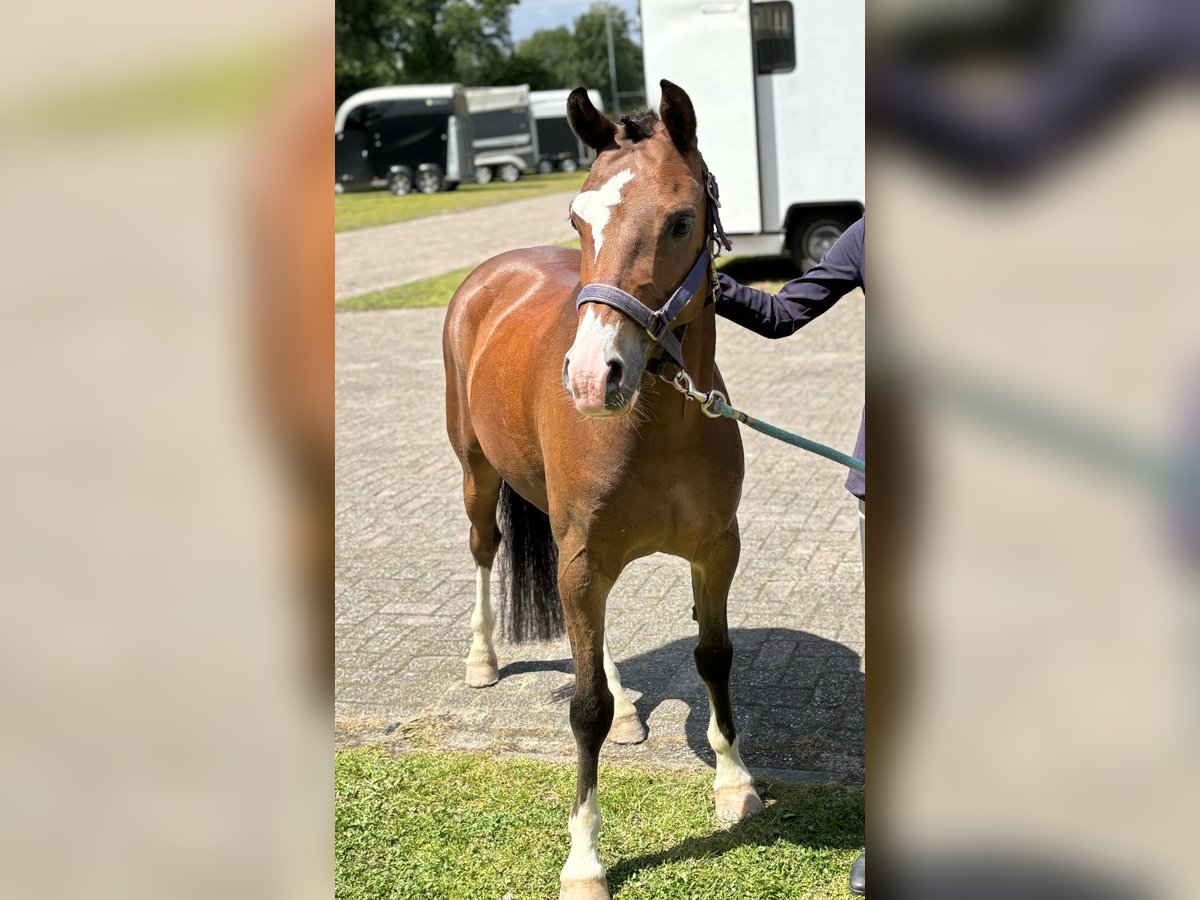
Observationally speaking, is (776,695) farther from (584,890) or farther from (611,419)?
(611,419)

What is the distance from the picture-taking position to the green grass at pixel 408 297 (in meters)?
14.9

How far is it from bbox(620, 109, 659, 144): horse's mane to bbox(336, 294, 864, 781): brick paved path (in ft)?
7.32

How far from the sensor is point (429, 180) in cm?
3719

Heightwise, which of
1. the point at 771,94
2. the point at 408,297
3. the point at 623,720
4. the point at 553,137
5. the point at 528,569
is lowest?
the point at 553,137

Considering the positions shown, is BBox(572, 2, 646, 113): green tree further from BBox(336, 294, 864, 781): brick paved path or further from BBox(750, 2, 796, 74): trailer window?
BBox(336, 294, 864, 781): brick paved path

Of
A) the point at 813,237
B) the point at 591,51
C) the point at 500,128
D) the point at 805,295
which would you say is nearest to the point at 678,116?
the point at 805,295

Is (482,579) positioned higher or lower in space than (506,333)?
lower

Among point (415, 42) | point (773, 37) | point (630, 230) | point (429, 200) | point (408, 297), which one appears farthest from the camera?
point (415, 42)

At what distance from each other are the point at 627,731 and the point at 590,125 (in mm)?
2270

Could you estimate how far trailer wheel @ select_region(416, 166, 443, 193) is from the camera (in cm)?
3716
